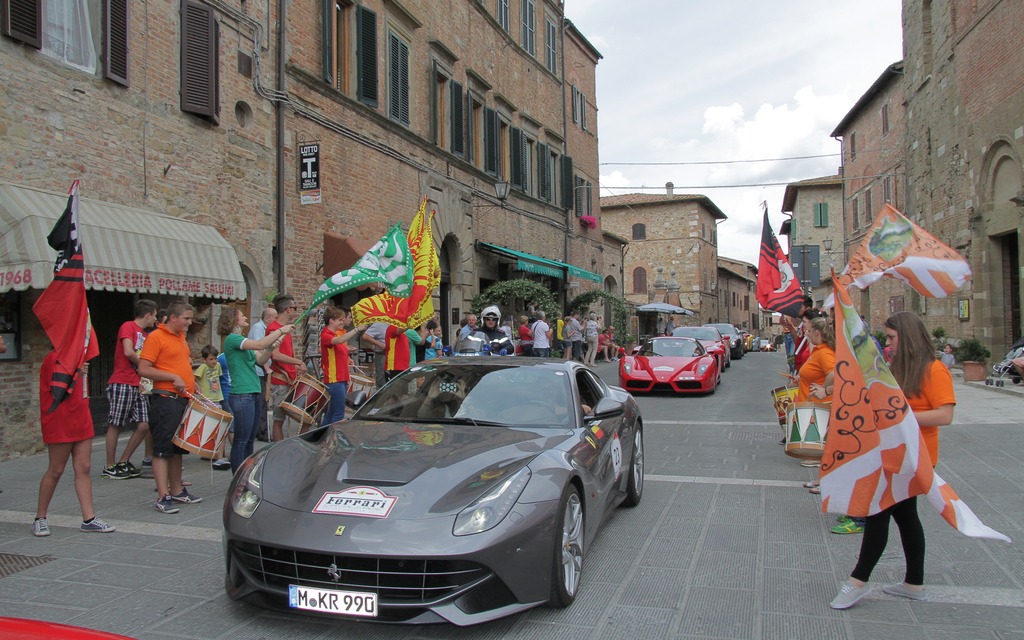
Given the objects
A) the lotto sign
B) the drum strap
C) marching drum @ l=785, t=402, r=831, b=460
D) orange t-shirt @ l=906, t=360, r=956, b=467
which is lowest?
marching drum @ l=785, t=402, r=831, b=460

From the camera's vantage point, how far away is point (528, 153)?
25297 millimetres

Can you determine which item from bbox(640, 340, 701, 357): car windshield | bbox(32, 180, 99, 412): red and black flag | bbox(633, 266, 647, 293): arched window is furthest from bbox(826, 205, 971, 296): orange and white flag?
bbox(633, 266, 647, 293): arched window

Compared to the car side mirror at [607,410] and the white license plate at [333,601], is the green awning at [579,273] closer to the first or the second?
the car side mirror at [607,410]

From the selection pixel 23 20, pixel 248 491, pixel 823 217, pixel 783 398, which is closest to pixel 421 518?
pixel 248 491

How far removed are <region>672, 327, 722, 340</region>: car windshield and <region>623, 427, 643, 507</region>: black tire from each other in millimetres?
15046

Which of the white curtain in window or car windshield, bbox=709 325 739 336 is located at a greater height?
the white curtain in window

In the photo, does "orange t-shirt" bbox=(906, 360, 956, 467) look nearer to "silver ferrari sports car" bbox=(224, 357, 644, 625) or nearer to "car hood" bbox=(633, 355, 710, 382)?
"silver ferrari sports car" bbox=(224, 357, 644, 625)

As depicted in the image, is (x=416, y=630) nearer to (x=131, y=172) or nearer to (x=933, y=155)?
(x=131, y=172)

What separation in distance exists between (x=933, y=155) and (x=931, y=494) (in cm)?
2074

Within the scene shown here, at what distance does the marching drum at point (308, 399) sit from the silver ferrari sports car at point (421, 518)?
2901 mm

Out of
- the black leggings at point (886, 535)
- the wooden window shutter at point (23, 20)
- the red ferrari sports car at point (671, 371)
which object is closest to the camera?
the black leggings at point (886, 535)

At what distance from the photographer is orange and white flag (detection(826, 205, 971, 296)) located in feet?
20.1

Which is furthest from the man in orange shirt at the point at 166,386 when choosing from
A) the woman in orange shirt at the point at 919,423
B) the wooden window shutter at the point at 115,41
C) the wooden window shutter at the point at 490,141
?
the wooden window shutter at the point at 490,141

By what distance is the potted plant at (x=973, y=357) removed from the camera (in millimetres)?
16000
